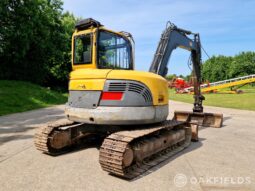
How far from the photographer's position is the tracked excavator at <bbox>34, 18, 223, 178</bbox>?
5605 millimetres

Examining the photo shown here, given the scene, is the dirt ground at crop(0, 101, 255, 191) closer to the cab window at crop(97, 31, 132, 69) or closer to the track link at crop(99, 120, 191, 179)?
the track link at crop(99, 120, 191, 179)

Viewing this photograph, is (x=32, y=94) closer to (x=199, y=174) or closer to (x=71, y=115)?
(x=71, y=115)

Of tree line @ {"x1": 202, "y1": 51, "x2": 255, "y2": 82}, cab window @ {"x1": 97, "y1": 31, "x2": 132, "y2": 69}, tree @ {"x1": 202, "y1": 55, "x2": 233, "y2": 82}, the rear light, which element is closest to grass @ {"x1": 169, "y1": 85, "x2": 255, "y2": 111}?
cab window @ {"x1": 97, "y1": 31, "x2": 132, "y2": 69}

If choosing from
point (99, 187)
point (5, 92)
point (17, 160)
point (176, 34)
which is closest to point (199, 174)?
point (99, 187)

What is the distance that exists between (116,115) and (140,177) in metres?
1.41

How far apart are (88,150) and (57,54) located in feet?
91.6

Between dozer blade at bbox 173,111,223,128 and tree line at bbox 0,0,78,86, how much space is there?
18.7 m

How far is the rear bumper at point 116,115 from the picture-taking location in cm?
600

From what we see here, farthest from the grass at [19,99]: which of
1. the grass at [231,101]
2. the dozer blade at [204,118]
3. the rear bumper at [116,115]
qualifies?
the grass at [231,101]

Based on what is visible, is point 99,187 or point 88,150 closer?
point 99,187

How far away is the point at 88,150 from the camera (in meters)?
7.27

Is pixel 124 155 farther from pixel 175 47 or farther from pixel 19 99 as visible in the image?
pixel 19 99

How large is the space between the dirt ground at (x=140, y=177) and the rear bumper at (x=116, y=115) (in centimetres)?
99

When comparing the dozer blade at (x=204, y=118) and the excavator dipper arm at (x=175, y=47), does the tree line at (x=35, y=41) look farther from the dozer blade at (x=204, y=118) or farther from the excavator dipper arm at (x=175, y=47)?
the dozer blade at (x=204, y=118)
